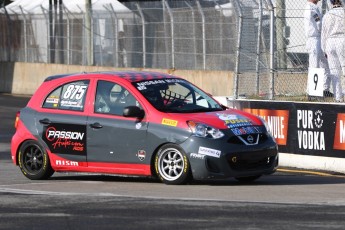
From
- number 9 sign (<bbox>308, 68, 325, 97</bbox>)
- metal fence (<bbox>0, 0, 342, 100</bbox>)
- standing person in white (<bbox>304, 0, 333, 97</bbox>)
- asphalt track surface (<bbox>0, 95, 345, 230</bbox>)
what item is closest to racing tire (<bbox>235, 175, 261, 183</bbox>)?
asphalt track surface (<bbox>0, 95, 345, 230</bbox>)

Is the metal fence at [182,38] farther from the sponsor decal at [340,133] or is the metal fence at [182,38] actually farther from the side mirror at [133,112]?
→ the side mirror at [133,112]

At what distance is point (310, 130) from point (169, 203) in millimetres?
5288

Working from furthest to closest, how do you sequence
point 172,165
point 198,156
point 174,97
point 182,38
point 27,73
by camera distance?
point 27,73 < point 182,38 < point 174,97 < point 172,165 < point 198,156

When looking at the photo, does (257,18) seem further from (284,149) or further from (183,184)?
(183,184)

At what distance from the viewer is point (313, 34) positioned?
18.1 meters

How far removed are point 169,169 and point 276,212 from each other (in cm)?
288

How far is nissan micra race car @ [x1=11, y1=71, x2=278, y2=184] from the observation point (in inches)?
515

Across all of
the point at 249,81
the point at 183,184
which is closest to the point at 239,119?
the point at 183,184

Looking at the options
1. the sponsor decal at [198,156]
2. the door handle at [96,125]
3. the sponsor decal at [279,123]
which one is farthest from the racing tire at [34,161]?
the sponsor decal at [279,123]

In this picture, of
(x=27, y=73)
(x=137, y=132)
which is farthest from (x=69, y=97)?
(x=27, y=73)

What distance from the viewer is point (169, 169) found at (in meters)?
13.2

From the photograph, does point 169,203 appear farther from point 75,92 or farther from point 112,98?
point 75,92

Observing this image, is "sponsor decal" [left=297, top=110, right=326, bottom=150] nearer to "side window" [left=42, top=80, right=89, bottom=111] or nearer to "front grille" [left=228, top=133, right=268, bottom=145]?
"front grille" [left=228, top=133, right=268, bottom=145]

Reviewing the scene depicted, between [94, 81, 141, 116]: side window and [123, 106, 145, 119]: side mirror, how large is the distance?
0.64 feet
